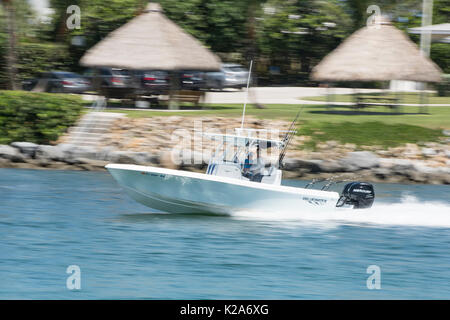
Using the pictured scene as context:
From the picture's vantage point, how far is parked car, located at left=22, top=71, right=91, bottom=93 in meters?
41.7

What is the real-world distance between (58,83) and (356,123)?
17.0m

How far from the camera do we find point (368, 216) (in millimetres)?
20234

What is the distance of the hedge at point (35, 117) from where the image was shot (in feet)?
104

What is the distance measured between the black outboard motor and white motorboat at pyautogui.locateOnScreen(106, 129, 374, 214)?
233 mm

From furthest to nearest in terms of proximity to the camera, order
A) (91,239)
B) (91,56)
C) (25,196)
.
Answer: (91,56) < (25,196) < (91,239)

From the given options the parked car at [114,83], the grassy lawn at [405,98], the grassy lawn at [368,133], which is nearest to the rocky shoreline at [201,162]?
the grassy lawn at [368,133]
